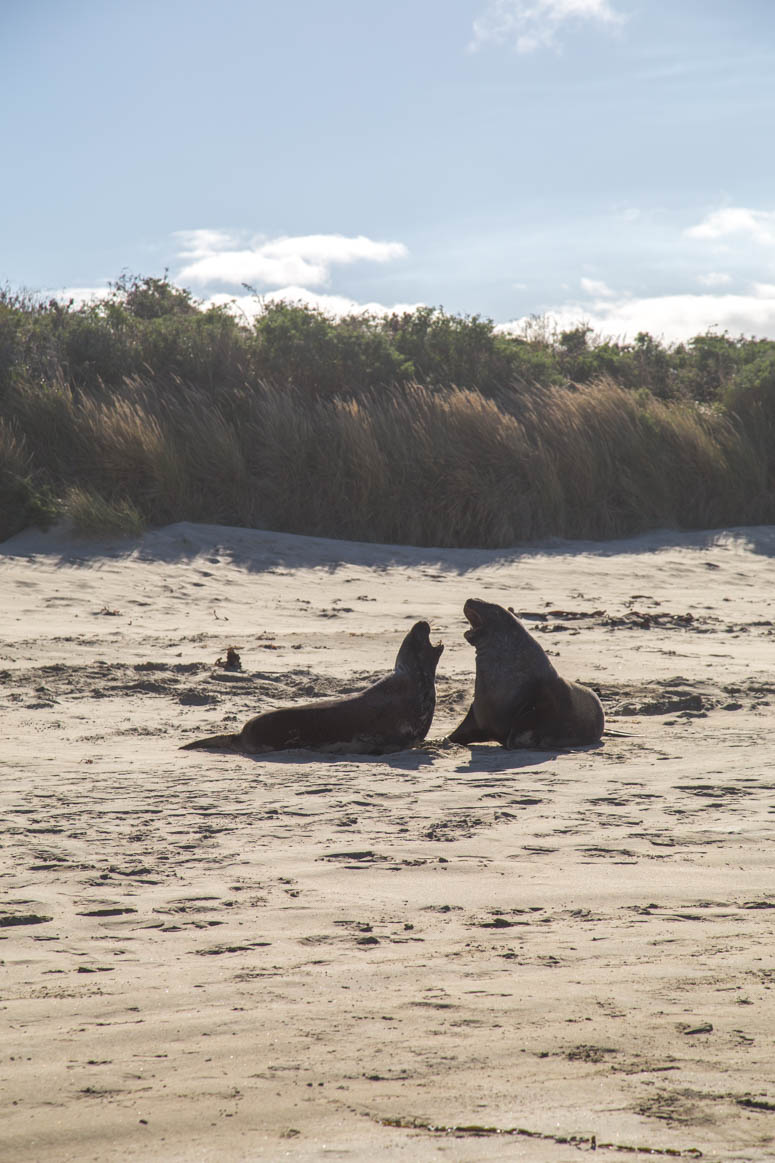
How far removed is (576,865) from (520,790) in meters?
1.10

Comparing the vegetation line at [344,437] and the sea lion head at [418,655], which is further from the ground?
the vegetation line at [344,437]

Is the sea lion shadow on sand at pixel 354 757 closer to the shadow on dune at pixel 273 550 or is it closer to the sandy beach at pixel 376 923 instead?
the sandy beach at pixel 376 923

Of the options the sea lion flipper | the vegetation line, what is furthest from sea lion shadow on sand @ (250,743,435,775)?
the vegetation line

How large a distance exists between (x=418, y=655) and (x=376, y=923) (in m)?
2.81

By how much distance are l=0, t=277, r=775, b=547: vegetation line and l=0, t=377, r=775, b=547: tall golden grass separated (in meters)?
0.03

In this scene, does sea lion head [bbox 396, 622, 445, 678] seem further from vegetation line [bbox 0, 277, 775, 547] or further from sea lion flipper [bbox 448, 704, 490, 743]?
vegetation line [bbox 0, 277, 775, 547]

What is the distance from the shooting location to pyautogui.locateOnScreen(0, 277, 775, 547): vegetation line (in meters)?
13.5

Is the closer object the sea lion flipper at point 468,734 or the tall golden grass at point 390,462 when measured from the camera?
the sea lion flipper at point 468,734

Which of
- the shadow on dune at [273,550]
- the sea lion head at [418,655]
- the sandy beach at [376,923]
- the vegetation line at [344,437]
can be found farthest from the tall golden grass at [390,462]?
the sea lion head at [418,655]

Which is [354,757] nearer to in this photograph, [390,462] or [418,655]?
[418,655]

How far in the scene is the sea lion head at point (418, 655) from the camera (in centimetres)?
602

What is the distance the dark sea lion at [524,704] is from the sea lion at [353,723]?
307mm

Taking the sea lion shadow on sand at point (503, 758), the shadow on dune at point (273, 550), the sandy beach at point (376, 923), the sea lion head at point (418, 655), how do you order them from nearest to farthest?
Answer: the sandy beach at point (376, 923) < the sea lion shadow on sand at point (503, 758) < the sea lion head at point (418, 655) < the shadow on dune at point (273, 550)

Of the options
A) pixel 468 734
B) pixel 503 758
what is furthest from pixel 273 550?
pixel 503 758
